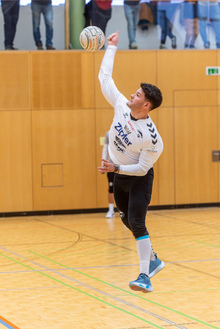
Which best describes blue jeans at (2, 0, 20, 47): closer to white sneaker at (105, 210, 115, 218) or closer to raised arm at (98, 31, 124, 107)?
white sneaker at (105, 210, 115, 218)

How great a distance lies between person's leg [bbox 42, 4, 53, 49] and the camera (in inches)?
518

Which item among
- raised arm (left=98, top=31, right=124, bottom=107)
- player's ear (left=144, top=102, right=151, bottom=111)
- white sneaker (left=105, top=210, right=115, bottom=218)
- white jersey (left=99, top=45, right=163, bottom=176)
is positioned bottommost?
white sneaker (left=105, top=210, right=115, bottom=218)

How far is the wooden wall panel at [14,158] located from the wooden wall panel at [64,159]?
0.55ft

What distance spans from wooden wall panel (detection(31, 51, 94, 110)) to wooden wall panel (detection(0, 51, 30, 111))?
18 cm

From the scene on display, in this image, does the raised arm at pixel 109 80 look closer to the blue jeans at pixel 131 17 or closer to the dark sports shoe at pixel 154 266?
the dark sports shoe at pixel 154 266

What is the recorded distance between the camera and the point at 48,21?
1324 centimetres

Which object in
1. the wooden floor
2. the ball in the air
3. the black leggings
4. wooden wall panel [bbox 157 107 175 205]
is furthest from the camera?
wooden wall panel [bbox 157 107 175 205]

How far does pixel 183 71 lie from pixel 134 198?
8413 millimetres

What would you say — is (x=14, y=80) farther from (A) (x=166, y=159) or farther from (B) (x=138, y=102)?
(B) (x=138, y=102)

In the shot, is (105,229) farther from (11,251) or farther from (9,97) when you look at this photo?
(9,97)

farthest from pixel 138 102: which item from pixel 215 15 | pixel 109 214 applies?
pixel 215 15

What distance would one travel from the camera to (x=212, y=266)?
805 cm

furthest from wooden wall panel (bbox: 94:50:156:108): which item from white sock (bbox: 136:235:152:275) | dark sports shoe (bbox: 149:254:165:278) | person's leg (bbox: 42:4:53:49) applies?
white sock (bbox: 136:235:152:275)

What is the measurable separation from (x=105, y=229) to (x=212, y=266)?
3.74m
